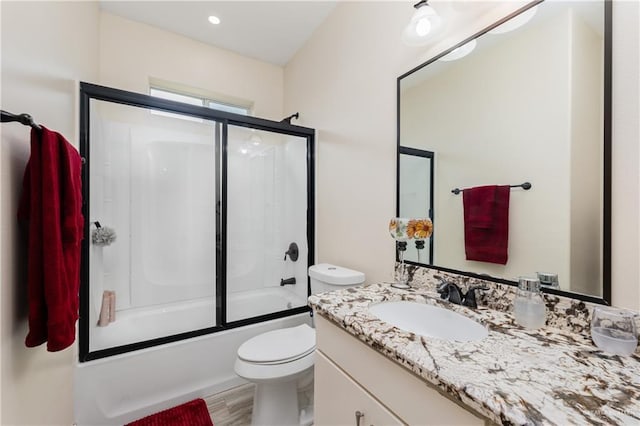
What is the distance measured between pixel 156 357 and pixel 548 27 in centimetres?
242

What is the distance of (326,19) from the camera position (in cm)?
206

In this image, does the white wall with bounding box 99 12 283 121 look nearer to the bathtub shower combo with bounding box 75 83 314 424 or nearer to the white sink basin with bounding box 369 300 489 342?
the bathtub shower combo with bounding box 75 83 314 424

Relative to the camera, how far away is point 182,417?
153 cm

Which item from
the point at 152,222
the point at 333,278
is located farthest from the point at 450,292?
the point at 152,222

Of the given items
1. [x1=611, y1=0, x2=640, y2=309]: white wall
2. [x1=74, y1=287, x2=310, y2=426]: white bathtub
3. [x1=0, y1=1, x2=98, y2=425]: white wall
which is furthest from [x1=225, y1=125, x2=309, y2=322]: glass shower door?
[x1=611, y1=0, x2=640, y2=309]: white wall

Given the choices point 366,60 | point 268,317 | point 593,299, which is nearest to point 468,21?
A: point 366,60

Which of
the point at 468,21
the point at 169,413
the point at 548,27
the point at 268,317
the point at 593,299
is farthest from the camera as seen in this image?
the point at 268,317

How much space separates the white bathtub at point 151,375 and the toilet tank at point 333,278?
0.59 m

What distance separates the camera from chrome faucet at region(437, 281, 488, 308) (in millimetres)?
1035

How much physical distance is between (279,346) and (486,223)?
1220 millimetres

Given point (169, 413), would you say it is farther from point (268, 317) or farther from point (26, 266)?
point (26, 266)

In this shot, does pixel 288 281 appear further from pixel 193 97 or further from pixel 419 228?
pixel 193 97

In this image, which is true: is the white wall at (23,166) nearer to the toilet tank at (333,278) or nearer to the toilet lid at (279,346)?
the toilet lid at (279,346)

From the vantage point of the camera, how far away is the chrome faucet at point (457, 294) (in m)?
1.04
